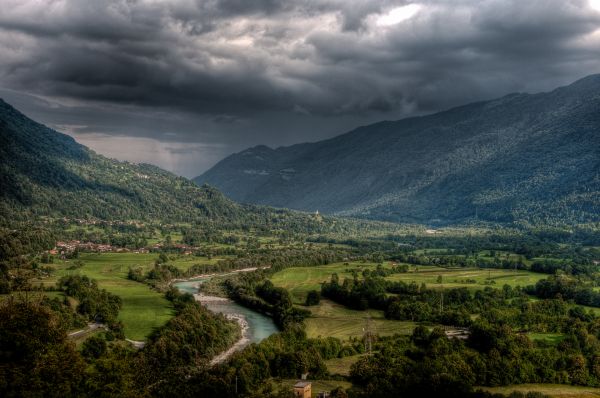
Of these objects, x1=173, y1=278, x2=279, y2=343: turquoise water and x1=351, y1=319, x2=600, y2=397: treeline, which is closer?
x1=351, y1=319, x2=600, y2=397: treeline

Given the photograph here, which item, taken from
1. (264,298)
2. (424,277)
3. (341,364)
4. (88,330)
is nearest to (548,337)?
(341,364)

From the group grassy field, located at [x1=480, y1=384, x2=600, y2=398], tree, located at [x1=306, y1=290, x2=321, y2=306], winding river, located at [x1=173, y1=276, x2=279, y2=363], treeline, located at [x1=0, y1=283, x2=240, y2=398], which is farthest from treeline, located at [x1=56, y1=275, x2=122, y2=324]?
grassy field, located at [x1=480, y1=384, x2=600, y2=398]

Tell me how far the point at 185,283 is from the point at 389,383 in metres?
102

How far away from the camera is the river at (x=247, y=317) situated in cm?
9956

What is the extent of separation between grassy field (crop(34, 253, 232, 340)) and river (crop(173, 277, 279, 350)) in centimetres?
1205

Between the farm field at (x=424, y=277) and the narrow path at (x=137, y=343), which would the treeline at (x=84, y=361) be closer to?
the narrow path at (x=137, y=343)

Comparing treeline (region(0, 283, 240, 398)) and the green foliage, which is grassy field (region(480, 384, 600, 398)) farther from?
the green foliage

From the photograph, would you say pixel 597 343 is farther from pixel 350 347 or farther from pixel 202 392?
pixel 202 392

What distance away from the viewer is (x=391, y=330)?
96750 mm

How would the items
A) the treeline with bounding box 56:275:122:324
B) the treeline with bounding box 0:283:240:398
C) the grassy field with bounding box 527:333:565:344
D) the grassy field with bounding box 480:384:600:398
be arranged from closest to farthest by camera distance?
the treeline with bounding box 0:283:240:398, the grassy field with bounding box 480:384:600:398, the grassy field with bounding box 527:333:565:344, the treeline with bounding box 56:275:122:324

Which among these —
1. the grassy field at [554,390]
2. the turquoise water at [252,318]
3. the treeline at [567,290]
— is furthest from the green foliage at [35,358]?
the treeline at [567,290]

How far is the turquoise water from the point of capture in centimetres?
10131

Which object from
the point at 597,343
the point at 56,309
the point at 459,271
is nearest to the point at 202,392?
the point at 56,309

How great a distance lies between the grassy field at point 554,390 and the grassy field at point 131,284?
167 ft
